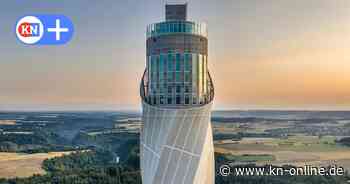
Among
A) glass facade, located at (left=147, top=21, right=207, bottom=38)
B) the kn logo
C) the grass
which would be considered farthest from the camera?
the grass

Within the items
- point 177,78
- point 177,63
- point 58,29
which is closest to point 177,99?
point 177,78

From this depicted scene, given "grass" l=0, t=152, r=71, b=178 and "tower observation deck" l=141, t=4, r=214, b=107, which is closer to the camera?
"tower observation deck" l=141, t=4, r=214, b=107

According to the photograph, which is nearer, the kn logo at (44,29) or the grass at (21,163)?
the kn logo at (44,29)

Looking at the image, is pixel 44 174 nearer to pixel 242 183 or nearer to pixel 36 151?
pixel 36 151

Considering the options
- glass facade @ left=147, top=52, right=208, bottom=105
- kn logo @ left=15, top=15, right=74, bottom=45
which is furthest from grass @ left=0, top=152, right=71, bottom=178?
glass facade @ left=147, top=52, right=208, bottom=105

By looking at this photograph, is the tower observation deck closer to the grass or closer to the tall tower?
the tall tower

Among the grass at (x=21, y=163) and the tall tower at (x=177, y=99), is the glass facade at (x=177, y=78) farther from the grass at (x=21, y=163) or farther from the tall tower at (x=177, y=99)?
the grass at (x=21, y=163)

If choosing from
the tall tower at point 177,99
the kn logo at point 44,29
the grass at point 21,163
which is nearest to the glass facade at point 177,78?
the tall tower at point 177,99

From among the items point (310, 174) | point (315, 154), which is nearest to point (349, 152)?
point (315, 154)
